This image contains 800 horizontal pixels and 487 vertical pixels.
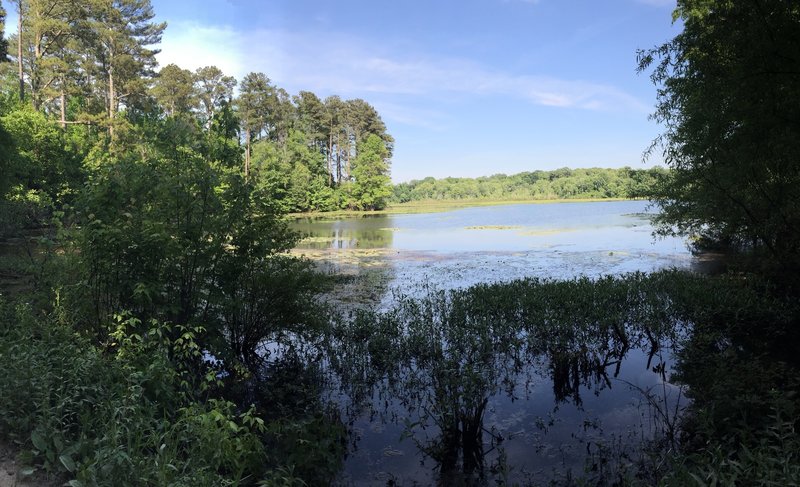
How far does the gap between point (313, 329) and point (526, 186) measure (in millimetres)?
166472

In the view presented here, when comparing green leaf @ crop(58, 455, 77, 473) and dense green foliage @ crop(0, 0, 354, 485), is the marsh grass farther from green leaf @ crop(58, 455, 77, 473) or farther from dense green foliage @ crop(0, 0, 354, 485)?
green leaf @ crop(58, 455, 77, 473)

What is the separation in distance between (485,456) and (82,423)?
473 centimetres

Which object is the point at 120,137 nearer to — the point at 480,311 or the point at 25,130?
the point at 25,130

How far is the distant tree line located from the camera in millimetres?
136875

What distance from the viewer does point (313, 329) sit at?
9570 millimetres

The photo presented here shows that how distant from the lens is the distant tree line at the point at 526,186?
136875mm

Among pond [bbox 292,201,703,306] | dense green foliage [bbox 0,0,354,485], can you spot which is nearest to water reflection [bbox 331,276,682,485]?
dense green foliage [bbox 0,0,354,485]

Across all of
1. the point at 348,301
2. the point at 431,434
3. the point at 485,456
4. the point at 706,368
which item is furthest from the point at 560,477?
the point at 348,301

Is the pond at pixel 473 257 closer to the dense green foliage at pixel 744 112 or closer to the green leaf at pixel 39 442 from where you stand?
the dense green foliage at pixel 744 112

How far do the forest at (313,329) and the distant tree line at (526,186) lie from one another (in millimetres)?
117531

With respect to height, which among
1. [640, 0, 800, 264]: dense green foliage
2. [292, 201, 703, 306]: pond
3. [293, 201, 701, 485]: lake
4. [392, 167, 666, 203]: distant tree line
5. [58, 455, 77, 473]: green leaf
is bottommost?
[293, 201, 701, 485]: lake

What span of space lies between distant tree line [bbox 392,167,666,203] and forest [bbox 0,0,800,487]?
11753cm

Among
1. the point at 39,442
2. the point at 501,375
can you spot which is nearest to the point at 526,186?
the point at 501,375

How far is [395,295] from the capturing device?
14.9 metres
